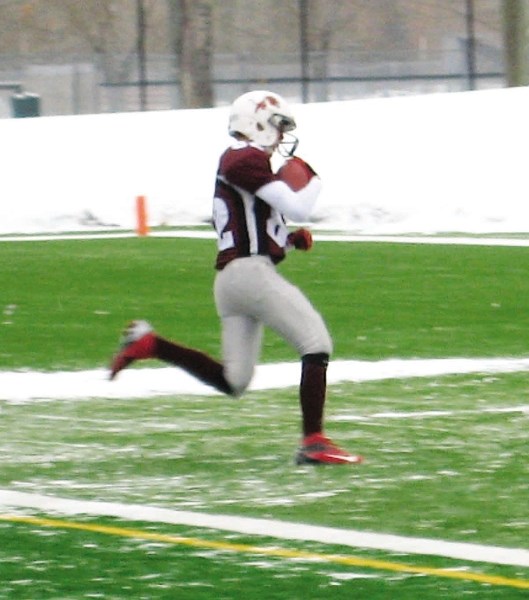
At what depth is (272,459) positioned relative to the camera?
8.91 meters

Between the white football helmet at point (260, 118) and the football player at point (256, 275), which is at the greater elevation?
the white football helmet at point (260, 118)

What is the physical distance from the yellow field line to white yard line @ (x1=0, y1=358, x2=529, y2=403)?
3973 mm

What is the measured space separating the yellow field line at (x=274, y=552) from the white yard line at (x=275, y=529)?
183 millimetres

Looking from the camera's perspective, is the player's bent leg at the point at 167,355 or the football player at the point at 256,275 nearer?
the football player at the point at 256,275

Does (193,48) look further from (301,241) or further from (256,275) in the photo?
(256,275)

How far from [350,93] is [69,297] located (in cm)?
2679

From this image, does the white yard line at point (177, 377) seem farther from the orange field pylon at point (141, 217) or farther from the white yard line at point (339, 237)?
the orange field pylon at point (141, 217)

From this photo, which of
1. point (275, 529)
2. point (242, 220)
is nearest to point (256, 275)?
point (242, 220)

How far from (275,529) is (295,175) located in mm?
1710

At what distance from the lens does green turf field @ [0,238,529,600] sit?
6430 mm

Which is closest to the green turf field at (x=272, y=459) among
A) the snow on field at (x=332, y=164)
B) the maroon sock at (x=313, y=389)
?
the maroon sock at (x=313, y=389)

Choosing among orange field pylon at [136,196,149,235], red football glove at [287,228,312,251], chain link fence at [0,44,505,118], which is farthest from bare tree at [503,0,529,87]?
red football glove at [287,228,312,251]

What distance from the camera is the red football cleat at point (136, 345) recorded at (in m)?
8.56

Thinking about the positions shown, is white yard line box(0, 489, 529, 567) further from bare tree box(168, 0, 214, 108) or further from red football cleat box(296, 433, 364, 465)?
bare tree box(168, 0, 214, 108)
